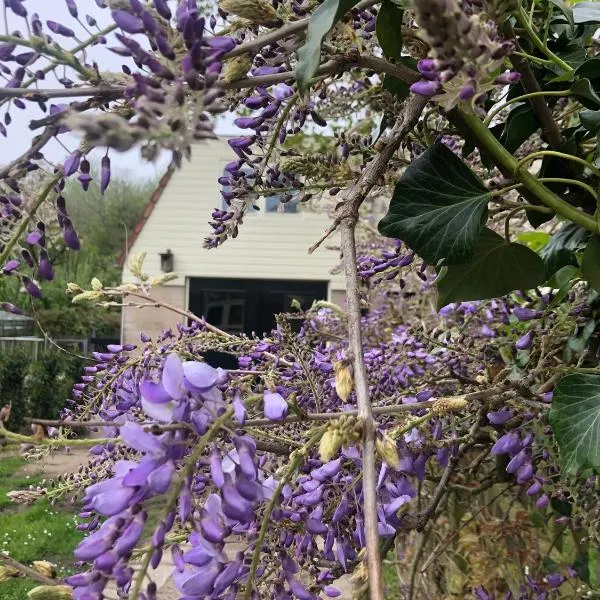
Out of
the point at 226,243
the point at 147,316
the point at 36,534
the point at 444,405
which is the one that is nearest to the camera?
the point at 444,405

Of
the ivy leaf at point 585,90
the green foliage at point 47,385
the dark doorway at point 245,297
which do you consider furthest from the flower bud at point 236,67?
the green foliage at point 47,385

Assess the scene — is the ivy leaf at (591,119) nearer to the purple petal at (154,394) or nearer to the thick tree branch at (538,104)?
the thick tree branch at (538,104)

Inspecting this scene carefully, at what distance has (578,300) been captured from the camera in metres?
0.77

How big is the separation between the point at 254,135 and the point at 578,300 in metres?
0.45

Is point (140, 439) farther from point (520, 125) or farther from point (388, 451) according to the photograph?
point (520, 125)

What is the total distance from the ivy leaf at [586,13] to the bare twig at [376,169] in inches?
8.6

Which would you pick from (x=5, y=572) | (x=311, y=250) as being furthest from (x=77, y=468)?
(x=311, y=250)

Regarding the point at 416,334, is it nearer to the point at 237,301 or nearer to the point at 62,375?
the point at 237,301

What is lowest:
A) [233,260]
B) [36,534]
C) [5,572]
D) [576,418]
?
[36,534]

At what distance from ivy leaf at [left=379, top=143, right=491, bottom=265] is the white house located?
5.17 metres

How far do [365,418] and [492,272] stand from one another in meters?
0.33

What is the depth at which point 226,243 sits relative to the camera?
18.9 ft

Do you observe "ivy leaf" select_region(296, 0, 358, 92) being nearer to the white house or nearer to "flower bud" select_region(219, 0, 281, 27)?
"flower bud" select_region(219, 0, 281, 27)

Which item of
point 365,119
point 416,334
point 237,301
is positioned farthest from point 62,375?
point 416,334
